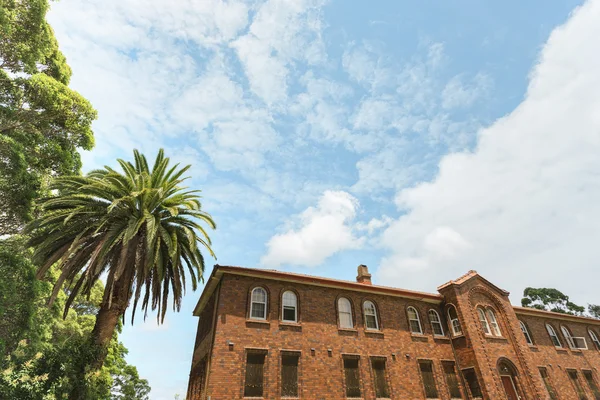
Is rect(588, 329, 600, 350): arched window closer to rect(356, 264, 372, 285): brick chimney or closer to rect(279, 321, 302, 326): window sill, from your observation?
rect(356, 264, 372, 285): brick chimney

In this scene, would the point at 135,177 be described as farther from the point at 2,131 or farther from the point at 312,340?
the point at 312,340

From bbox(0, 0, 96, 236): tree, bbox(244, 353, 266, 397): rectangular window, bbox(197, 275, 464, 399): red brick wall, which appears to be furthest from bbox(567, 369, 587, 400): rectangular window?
bbox(0, 0, 96, 236): tree

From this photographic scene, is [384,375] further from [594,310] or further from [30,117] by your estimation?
[594,310]

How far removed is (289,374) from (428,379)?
8435 millimetres

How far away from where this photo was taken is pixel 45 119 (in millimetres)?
15461

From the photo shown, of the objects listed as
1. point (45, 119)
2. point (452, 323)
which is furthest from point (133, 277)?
point (452, 323)

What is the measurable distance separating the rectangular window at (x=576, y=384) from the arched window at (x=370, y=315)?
16.3 meters

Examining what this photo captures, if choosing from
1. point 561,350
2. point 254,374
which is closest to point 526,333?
point 561,350

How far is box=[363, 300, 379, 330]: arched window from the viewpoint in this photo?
1894 cm

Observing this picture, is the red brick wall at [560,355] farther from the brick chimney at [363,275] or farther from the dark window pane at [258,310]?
the dark window pane at [258,310]

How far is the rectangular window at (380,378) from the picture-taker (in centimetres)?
1697

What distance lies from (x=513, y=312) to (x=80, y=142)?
28.4 metres

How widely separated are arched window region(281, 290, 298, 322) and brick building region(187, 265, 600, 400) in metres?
0.05

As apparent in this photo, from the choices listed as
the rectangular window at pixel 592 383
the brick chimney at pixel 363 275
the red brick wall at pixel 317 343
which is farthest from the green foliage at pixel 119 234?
the rectangular window at pixel 592 383
